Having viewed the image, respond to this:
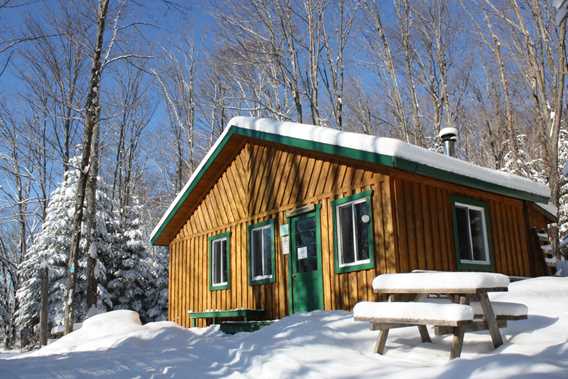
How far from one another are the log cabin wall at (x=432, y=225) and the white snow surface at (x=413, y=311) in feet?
8.94

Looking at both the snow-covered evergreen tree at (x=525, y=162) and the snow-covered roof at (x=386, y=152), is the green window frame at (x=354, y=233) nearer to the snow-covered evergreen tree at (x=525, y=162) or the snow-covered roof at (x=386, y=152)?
the snow-covered roof at (x=386, y=152)

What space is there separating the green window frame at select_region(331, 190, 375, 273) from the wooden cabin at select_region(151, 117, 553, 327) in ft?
0.06

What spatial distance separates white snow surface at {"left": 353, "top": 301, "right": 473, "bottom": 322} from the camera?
4629mm

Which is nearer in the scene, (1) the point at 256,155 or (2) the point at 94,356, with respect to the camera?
(2) the point at 94,356

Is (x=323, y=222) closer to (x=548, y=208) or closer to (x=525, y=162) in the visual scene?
(x=548, y=208)

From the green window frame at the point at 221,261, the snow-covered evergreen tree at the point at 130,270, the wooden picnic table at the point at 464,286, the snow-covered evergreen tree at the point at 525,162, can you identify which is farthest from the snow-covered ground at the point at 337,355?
the snow-covered evergreen tree at the point at 525,162

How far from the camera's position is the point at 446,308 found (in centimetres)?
470

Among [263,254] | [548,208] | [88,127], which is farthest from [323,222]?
[88,127]

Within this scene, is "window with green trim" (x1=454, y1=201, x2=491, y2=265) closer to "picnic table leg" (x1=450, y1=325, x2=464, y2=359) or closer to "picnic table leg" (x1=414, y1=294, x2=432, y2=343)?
"picnic table leg" (x1=414, y1=294, x2=432, y2=343)

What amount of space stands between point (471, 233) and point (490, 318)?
196 inches

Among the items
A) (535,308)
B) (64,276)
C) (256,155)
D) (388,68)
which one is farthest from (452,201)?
(64,276)

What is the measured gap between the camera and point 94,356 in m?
7.37

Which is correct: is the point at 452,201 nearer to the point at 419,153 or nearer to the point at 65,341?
the point at 419,153

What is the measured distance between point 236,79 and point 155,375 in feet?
60.1
